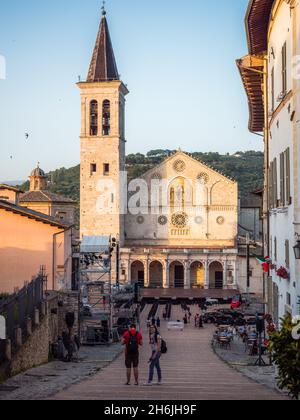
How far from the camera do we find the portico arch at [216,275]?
6347 centimetres

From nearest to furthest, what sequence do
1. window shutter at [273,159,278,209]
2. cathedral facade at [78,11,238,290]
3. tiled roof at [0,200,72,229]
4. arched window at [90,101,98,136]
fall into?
window shutter at [273,159,278,209] → tiled roof at [0,200,72,229] → cathedral facade at [78,11,238,290] → arched window at [90,101,98,136]

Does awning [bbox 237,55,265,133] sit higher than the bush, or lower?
higher

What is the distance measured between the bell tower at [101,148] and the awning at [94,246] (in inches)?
1131

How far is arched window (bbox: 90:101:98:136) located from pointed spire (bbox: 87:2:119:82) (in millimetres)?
2294

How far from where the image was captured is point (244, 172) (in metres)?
131

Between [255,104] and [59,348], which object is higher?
[255,104]

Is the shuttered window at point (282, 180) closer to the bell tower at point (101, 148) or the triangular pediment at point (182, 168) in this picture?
the bell tower at point (101, 148)

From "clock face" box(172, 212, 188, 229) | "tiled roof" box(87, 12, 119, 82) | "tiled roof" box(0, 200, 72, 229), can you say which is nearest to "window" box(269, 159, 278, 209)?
"tiled roof" box(0, 200, 72, 229)

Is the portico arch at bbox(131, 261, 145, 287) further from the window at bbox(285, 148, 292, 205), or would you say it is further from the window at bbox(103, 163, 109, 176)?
the window at bbox(285, 148, 292, 205)

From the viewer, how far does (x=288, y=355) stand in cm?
809

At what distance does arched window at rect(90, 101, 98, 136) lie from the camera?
62844 mm
